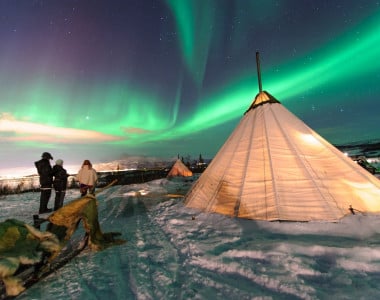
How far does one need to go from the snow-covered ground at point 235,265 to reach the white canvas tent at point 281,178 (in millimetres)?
468

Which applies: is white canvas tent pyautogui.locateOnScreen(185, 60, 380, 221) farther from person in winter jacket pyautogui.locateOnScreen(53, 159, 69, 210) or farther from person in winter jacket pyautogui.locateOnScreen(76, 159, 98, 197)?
person in winter jacket pyautogui.locateOnScreen(53, 159, 69, 210)

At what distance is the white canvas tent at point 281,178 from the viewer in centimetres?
533

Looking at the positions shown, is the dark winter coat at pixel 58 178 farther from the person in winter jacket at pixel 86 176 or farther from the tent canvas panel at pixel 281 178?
the tent canvas panel at pixel 281 178

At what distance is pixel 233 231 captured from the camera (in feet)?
15.9

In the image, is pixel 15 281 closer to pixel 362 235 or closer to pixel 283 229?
pixel 283 229

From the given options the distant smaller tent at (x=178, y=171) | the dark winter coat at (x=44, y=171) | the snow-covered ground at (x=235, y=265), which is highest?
the dark winter coat at (x=44, y=171)

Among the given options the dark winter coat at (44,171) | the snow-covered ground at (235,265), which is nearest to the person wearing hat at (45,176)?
the dark winter coat at (44,171)

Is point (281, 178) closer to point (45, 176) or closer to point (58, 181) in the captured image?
point (58, 181)

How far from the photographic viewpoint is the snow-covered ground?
268 cm

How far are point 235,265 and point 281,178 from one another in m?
3.25

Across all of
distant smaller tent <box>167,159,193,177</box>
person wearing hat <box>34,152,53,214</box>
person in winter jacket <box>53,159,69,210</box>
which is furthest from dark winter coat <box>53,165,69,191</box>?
distant smaller tent <box>167,159,193,177</box>

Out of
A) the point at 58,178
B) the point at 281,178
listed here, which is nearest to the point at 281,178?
the point at 281,178

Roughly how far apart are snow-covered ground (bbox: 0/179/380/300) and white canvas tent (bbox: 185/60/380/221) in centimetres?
47

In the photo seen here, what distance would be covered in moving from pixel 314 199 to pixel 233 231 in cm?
222
